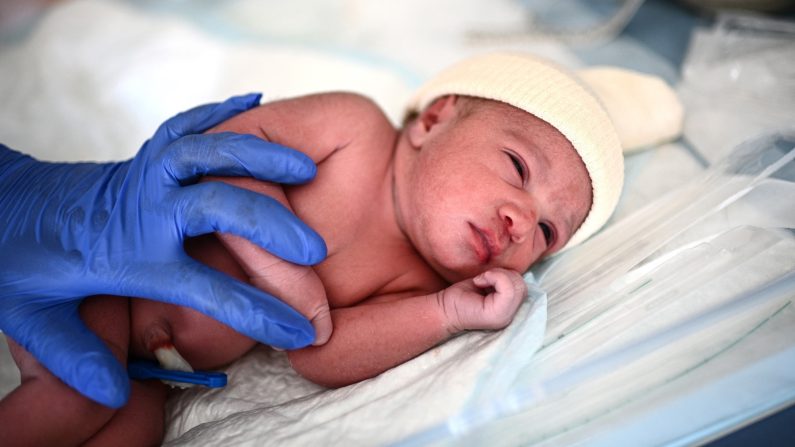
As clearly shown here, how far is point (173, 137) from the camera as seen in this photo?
1.20 m

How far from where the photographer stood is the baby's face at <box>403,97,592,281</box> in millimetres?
1180

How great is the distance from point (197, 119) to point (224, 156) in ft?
0.65

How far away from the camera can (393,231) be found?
1343mm

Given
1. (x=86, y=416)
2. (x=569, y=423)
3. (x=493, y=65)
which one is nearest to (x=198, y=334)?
(x=86, y=416)

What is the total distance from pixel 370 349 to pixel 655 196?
75 cm

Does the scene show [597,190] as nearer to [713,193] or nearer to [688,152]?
[713,193]

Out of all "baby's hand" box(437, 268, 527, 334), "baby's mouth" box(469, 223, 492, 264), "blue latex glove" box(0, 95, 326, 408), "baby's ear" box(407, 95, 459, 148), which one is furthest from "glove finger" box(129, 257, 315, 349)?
"baby's ear" box(407, 95, 459, 148)

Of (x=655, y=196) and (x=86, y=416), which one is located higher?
(x=86, y=416)

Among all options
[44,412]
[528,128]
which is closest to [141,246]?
[44,412]

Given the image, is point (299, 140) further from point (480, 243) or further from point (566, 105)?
point (566, 105)

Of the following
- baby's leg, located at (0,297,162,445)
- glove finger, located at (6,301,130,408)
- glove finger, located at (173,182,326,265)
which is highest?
glove finger, located at (173,182,326,265)

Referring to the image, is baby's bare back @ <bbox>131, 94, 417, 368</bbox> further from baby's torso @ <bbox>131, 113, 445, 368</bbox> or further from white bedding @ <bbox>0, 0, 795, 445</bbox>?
white bedding @ <bbox>0, 0, 795, 445</bbox>

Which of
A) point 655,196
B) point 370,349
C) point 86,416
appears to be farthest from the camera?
point 655,196

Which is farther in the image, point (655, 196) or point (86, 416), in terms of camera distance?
point (655, 196)
